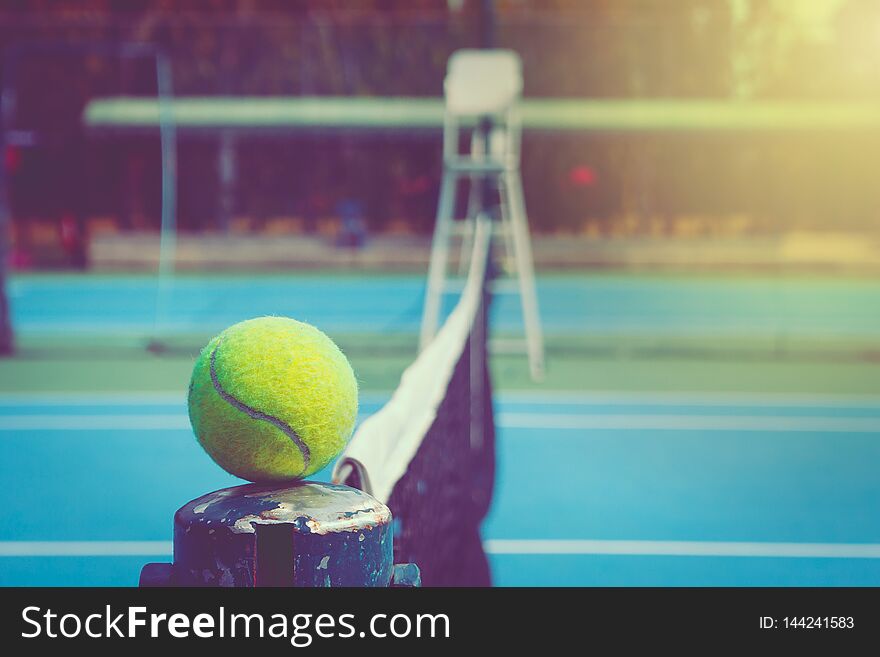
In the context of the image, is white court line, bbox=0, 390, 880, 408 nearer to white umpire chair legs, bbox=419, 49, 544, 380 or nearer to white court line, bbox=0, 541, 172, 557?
white umpire chair legs, bbox=419, 49, 544, 380

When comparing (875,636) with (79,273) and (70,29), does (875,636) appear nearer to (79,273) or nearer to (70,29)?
(79,273)

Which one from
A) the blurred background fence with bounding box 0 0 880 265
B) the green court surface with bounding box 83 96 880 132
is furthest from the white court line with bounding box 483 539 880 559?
the green court surface with bounding box 83 96 880 132

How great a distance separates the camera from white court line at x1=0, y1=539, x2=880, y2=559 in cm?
460

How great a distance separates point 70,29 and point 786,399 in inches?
710

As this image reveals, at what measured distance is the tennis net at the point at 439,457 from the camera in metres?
2.40

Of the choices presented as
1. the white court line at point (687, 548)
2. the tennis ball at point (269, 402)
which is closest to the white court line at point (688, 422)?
the white court line at point (687, 548)

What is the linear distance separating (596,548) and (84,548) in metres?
2.04

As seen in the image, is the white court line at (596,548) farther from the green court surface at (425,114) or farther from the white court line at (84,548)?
the green court surface at (425,114)

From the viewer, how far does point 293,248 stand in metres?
21.7

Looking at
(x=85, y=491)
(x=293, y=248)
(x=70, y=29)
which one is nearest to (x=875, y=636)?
(x=85, y=491)

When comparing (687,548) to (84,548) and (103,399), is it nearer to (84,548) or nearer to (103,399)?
(84,548)

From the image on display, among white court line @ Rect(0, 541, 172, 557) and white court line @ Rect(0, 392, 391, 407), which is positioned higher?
white court line @ Rect(0, 541, 172, 557)

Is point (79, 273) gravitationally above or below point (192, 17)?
Result: below

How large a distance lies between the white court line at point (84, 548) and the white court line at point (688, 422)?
317 centimetres
